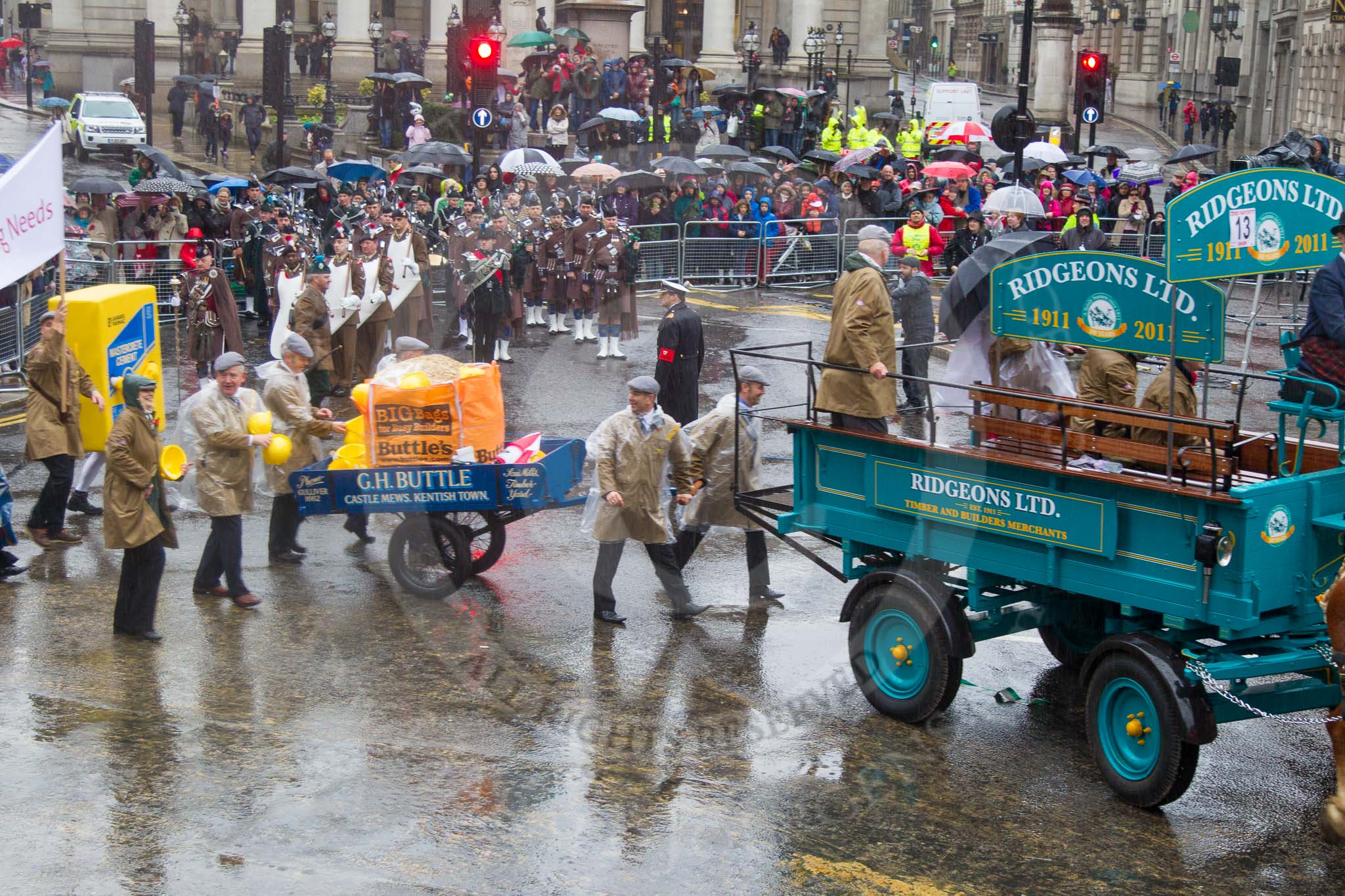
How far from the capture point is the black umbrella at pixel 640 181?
27.4 meters

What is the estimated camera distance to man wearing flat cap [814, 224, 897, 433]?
31.9 feet

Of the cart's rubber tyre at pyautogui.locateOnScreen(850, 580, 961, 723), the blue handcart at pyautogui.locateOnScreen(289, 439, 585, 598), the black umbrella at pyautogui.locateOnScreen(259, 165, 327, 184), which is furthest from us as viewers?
the black umbrella at pyautogui.locateOnScreen(259, 165, 327, 184)

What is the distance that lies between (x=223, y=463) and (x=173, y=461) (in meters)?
0.36

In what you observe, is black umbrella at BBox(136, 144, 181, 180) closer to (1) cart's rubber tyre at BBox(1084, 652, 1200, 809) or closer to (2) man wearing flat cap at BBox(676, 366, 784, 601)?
(2) man wearing flat cap at BBox(676, 366, 784, 601)

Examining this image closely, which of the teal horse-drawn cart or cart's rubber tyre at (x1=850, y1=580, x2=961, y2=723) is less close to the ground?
the teal horse-drawn cart

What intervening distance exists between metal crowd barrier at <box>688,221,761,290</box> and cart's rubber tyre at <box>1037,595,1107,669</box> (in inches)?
648

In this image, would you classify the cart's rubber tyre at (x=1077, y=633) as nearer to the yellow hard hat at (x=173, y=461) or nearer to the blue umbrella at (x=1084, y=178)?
the yellow hard hat at (x=173, y=461)

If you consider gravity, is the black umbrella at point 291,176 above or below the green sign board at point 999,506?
above

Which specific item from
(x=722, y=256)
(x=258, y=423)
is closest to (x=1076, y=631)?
(x=258, y=423)

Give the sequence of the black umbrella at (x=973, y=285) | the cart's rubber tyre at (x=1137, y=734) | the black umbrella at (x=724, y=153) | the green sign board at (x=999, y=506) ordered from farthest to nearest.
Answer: the black umbrella at (x=724, y=153) < the black umbrella at (x=973, y=285) < the green sign board at (x=999, y=506) < the cart's rubber tyre at (x=1137, y=734)

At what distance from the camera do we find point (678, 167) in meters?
28.5

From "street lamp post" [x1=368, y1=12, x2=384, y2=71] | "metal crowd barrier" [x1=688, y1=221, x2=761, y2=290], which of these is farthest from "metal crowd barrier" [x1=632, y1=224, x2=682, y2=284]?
"street lamp post" [x1=368, y1=12, x2=384, y2=71]

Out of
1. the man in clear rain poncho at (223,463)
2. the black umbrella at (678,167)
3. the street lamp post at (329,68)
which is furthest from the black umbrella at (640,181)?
the street lamp post at (329,68)

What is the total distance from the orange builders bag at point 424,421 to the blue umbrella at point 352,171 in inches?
775
